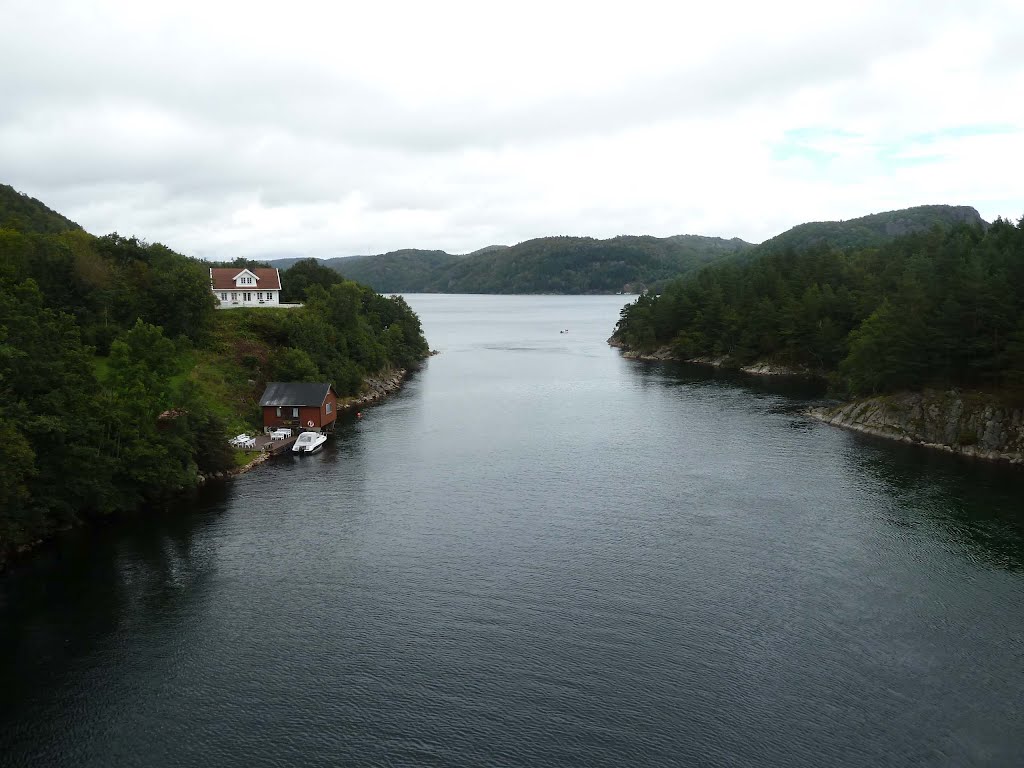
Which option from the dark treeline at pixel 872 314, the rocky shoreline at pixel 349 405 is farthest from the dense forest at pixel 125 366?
the dark treeline at pixel 872 314

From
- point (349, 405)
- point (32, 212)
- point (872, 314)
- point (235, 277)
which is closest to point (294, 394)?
point (349, 405)

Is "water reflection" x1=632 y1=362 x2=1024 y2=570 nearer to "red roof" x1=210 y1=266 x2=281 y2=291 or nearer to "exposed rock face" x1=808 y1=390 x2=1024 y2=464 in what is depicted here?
"exposed rock face" x1=808 y1=390 x2=1024 y2=464

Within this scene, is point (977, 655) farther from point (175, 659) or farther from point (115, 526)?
point (115, 526)

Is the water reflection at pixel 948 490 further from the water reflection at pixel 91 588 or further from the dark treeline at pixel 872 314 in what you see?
the water reflection at pixel 91 588

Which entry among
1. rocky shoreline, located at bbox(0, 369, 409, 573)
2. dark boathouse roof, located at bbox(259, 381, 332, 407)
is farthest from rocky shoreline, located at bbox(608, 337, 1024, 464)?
rocky shoreline, located at bbox(0, 369, 409, 573)

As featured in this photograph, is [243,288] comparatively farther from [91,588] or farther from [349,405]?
[91,588]
